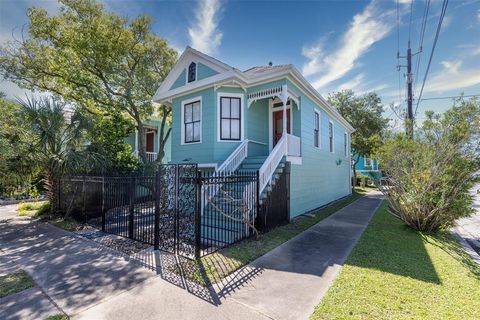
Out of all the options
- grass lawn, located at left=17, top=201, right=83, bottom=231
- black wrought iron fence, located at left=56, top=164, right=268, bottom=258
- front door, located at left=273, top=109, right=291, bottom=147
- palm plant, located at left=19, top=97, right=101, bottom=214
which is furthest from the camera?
front door, located at left=273, top=109, right=291, bottom=147

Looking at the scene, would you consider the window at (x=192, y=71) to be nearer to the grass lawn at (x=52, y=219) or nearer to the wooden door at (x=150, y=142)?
the grass lawn at (x=52, y=219)

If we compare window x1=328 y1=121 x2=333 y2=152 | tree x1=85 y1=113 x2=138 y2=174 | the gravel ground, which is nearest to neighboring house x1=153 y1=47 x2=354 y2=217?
window x1=328 y1=121 x2=333 y2=152

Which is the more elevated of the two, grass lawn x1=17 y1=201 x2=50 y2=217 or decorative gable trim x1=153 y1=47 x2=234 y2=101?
decorative gable trim x1=153 y1=47 x2=234 y2=101

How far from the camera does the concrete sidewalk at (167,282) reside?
118 inches

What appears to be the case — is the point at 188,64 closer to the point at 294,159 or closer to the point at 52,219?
the point at 294,159

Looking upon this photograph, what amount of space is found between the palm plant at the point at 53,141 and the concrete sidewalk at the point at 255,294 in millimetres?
6650

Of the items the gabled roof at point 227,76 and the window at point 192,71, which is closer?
the gabled roof at point 227,76

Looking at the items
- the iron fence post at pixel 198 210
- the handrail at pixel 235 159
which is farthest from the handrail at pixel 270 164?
the iron fence post at pixel 198 210

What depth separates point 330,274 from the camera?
4066mm

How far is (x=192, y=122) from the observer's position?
9789 mm

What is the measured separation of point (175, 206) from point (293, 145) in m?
5.24

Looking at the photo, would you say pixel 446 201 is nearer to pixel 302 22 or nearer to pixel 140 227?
pixel 302 22

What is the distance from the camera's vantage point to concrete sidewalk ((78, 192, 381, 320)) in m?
2.93

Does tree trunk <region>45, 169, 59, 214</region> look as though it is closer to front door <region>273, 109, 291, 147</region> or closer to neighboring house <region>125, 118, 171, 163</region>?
neighboring house <region>125, 118, 171, 163</region>
